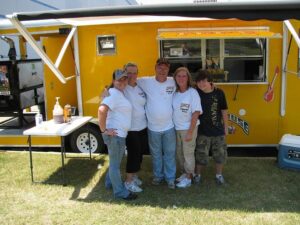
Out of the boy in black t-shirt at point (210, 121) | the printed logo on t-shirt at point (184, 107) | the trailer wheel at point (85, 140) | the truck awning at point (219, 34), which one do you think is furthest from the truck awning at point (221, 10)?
the trailer wheel at point (85, 140)

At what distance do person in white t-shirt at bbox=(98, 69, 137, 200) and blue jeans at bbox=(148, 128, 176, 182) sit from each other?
1.48 feet

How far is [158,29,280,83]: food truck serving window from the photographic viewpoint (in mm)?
6211

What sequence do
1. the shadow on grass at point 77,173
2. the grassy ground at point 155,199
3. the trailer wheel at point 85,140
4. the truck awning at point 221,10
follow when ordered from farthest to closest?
the trailer wheel at point 85,140, the shadow on grass at point 77,173, the grassy ground at point 155,199, the truck awning at point 221,10

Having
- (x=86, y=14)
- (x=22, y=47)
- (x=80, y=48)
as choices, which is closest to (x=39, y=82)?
(x=22, y=47)

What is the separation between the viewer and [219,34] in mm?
5762

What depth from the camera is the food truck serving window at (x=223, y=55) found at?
6211 mm

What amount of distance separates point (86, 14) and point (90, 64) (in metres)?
2.30

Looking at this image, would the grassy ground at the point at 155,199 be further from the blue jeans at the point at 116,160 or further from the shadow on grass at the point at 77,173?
the blue jeans at the point at 116,160

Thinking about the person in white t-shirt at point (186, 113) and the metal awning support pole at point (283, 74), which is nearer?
the person in white t-shirt at point (186, 113)

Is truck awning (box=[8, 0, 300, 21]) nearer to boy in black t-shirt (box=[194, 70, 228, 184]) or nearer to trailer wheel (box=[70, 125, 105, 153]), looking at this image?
boy in black t-shirt (box=[194, 70, 228, 184])

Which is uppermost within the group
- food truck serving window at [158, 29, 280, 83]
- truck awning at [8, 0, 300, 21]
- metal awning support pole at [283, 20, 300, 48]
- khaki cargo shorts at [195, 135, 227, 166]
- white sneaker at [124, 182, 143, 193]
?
truck awning at [8, 0, 300, 21]

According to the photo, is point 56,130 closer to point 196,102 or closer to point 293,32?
point 196,102

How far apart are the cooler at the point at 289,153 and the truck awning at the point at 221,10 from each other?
7.54ft

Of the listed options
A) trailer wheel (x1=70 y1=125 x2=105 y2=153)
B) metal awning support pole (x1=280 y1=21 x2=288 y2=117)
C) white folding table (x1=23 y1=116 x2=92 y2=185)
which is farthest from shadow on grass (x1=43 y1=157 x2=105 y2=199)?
metal awning support pole (x1=280 y1=21 x2=288 y2=117)
